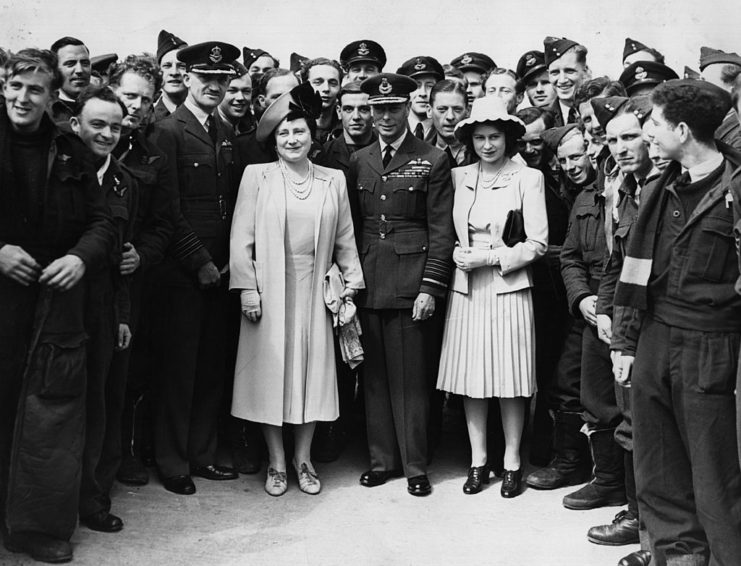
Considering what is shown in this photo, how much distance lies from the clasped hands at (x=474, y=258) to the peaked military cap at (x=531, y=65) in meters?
2.80

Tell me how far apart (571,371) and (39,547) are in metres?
3.03

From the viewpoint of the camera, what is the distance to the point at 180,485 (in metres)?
5.08

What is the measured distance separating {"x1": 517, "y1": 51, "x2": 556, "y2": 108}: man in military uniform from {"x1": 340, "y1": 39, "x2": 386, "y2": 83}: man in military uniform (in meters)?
1.26

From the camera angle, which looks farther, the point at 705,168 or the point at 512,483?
the point at 512,483

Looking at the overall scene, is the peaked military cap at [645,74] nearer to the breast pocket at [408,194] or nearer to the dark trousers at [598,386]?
the breast pocket at [408,194]

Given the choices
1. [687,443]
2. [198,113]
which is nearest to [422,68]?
[198,113]

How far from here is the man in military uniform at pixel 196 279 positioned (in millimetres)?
5133

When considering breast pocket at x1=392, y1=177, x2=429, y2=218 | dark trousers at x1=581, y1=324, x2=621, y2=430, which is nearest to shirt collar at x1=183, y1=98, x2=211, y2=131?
breast pocket at x1=392, y1=177, x2=429, y2=218

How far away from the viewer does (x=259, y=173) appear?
526cm

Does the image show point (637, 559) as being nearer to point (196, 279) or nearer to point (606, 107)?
point (606, 107)

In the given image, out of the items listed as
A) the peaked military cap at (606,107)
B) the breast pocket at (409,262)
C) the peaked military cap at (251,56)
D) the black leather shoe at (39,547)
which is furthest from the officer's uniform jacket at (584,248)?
the peaked military cap at (251,56)

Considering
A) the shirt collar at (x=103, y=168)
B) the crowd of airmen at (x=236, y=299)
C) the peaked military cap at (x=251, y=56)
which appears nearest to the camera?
the crowd of airmen at (x=236, y=299)

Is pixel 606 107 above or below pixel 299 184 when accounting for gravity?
above

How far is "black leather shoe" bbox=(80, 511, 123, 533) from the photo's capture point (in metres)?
4.52
